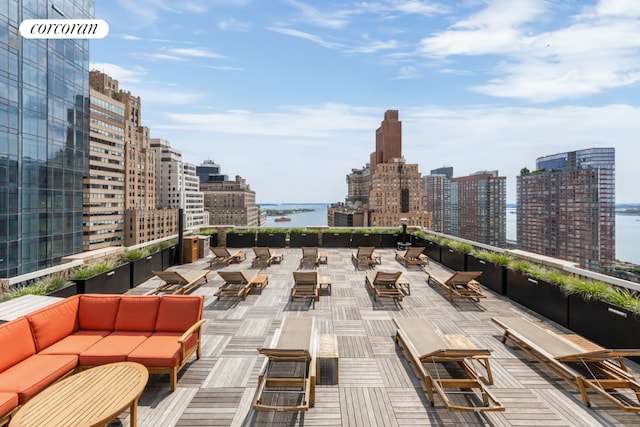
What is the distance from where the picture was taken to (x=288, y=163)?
47.3 m

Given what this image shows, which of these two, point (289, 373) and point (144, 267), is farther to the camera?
point (144, 267)

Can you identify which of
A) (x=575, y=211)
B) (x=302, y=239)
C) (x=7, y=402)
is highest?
(x=575, y=211)

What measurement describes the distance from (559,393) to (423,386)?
155cm

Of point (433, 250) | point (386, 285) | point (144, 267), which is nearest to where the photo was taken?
point (386, 285)

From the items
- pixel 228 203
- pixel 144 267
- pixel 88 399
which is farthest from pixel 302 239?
pixel 228 203

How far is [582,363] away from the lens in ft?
13.1

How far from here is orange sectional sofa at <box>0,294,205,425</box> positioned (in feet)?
10.2

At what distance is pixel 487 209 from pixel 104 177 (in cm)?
12494

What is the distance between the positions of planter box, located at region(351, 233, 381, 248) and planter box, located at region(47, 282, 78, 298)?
10282 mm

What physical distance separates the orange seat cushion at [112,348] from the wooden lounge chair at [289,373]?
1.68 metres

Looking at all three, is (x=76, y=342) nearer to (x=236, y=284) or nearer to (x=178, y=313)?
(x=178, y=313)

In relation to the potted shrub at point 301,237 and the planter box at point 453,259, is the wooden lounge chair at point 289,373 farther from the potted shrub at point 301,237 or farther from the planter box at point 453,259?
the potted shrub at point 301,237

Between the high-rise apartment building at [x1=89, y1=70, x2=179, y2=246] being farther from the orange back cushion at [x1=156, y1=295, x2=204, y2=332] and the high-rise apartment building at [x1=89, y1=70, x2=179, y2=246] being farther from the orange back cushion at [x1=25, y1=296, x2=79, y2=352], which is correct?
the orange back cushion at [x1=156, y1=295, x2=204, y2=332]

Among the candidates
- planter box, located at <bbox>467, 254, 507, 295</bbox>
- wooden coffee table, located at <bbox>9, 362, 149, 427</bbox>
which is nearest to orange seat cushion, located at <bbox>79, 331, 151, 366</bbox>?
wooden coffee table, located at <bbox>9, 362, 149, 427</bbox>
